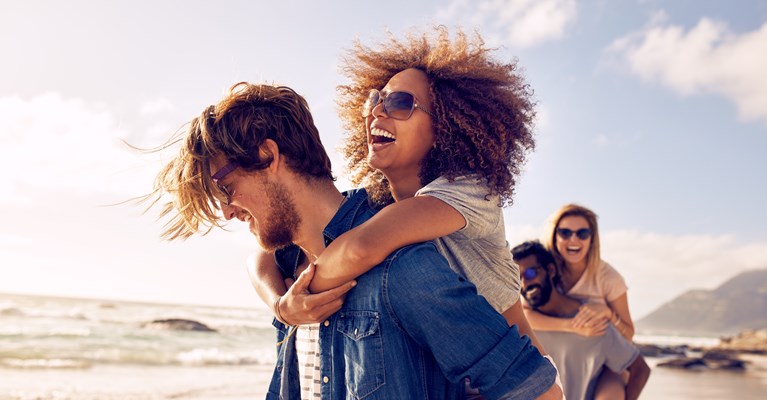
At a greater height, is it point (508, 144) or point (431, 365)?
point (508, 144)

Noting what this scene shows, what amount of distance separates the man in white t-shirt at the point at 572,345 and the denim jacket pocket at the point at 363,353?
3.47m

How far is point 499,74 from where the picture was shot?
2.77 meters

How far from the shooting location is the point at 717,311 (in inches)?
2625

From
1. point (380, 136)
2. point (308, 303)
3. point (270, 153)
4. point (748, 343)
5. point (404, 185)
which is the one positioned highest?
point (380, 136)

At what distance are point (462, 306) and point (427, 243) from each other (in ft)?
1.06

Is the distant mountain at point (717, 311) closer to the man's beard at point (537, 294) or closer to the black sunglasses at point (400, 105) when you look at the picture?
the man's beard at point (537, 294)

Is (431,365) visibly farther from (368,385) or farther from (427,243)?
(427,243)

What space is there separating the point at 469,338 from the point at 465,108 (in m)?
1.04

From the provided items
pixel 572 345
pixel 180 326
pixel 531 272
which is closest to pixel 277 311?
pixel 531 272

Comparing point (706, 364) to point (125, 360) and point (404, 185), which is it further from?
point (404, 185)

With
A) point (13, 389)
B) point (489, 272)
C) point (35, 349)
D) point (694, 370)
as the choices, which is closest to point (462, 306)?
point (489, 272)

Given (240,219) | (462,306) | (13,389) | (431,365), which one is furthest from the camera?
(13,389)

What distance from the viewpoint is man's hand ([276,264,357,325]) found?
2.09 m

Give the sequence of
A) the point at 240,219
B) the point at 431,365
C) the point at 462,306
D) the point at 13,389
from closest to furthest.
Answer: the point at 462,306
the point at 431,365
the point at 240,219
the point at 13,389
